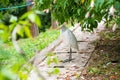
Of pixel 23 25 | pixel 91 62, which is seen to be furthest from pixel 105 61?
pixel 23 25

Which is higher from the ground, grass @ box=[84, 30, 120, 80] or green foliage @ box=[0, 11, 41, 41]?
green foliage @ box=[0, 11, 41, 41]

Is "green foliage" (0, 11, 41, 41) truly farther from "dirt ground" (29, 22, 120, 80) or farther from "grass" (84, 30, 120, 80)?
"grass" (84, 30, 120, 80)

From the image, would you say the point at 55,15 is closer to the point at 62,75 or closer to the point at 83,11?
the point at 83,11

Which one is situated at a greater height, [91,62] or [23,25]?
[23,25]

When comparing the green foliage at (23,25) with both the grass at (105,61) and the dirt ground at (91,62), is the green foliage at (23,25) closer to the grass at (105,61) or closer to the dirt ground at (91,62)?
the dirt ground at (91,62)

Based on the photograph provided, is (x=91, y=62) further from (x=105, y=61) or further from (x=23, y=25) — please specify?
(x=23, y=25)

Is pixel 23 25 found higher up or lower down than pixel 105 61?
higher up

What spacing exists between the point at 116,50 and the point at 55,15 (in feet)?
4.26

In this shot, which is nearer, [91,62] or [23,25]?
[23,25]

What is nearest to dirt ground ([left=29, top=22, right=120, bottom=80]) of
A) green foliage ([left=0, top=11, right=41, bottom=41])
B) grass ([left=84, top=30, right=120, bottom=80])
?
grass ([left=84, top=30, right=120, bottom=80])

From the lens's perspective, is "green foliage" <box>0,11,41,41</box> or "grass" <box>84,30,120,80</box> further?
"grass" <box>84,30,120,80</box>

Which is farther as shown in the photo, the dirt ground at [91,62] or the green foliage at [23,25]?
the dirt ground at [91,62]

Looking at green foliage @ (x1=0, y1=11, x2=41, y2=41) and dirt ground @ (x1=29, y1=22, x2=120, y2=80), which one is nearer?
green foliage @ (x1=0, y1=11, x2=41, y2=41)

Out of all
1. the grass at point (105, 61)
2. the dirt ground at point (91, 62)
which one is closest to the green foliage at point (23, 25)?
the dirt ground at point (91, 62)
